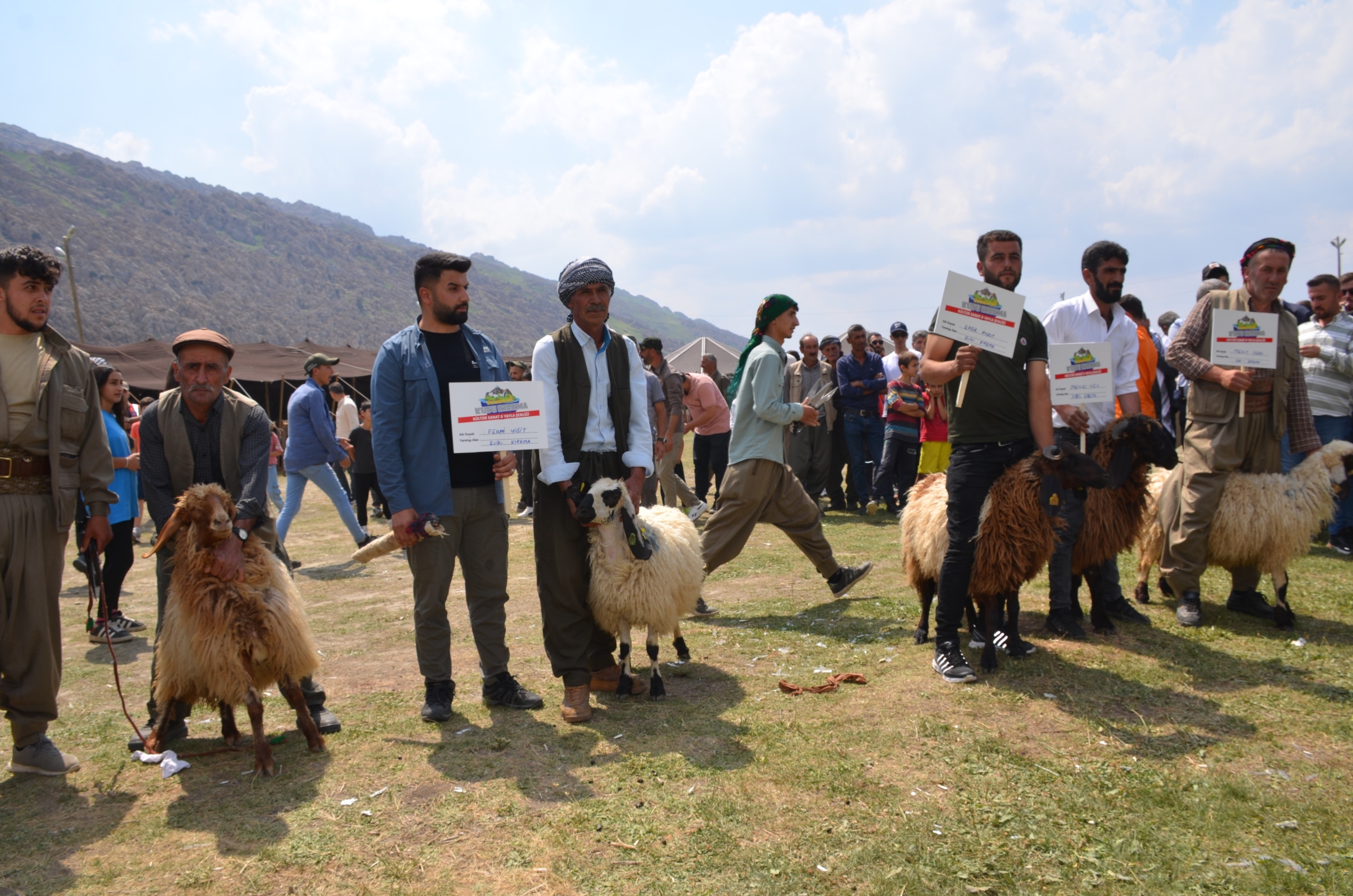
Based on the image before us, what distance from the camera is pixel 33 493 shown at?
4.17 meters

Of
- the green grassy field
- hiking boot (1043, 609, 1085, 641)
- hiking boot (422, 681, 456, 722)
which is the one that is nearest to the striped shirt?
the green grassy field

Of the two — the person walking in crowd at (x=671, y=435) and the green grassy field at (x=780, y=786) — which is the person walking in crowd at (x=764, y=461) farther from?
the person walking in crowd at (x=671, y=435)

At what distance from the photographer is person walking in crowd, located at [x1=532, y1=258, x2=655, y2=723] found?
4648 millimetres

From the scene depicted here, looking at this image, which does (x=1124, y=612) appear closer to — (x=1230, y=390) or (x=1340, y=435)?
(x=1230, y=390)

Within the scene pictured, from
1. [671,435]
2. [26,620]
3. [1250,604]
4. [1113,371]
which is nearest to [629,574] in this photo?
[26,620]

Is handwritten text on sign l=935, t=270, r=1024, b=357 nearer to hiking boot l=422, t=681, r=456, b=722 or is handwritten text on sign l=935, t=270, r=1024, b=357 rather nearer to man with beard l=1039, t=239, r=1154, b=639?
man with beard l=1039, t=239, r=1154, b=639

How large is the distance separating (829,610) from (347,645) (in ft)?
13.2

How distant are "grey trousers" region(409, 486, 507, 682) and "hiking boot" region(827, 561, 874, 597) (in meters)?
3.02

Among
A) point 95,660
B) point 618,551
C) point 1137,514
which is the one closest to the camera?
point 618,551

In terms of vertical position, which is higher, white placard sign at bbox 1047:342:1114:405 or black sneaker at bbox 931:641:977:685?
white placard sign at bbox 1047:342:1114:405

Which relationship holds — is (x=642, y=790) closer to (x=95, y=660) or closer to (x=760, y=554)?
(x=95, y=660)

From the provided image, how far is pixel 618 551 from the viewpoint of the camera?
4.80m

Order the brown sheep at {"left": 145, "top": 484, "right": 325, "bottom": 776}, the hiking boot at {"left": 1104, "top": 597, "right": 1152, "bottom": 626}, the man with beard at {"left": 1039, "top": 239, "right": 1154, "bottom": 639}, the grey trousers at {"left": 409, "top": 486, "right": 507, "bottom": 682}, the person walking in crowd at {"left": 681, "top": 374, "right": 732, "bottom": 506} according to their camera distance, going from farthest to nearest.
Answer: the person walking in crowd at {"left": 681, "top": 374, "right": 732, "bottom": 506}, the hiking boot at {"left": 1104, "top": 597, "right": 1152, "bottom": 626}, the man with beard at {"left": 1039, "top": 239, "right": 1154, "bottom": 639}, the grey trousers at {"left": 409, "top": 486, "right": 507, "bottom": 682}, the brown sheep at {"left": 145, "top": 484, "right": 325, "bottom": 776}

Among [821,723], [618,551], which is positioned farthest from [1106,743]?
[618,551]
